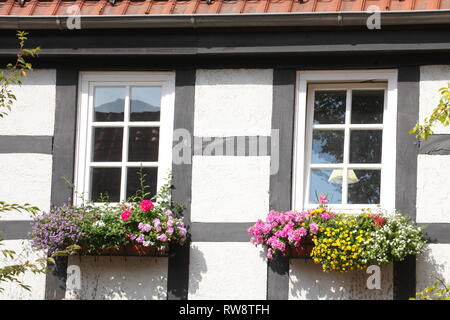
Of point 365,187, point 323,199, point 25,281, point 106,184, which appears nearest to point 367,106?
point 365,187

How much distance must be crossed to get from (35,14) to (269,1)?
2106 mm

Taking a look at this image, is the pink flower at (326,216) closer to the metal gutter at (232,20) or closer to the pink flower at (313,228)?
the pink flower at (313,228)

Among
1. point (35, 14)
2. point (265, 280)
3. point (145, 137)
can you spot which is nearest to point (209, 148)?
point (145, 137)

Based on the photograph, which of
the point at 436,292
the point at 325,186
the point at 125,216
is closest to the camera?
the point at 436,292

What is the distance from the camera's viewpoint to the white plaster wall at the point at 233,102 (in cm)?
903

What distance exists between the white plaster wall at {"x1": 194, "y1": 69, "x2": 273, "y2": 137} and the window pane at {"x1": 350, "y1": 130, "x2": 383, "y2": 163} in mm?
761

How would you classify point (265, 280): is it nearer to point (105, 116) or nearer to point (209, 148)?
point (209, 148)

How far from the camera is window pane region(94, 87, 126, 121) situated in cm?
938

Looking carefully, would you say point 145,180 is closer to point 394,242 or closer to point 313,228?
point 313,228

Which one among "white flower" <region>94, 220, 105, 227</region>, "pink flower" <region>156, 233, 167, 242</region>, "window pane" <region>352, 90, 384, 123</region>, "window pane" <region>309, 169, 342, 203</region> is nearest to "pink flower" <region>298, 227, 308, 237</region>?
"window pane" <region>309, 169, 342, 203</region>

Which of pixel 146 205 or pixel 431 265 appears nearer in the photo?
pixel 431 265

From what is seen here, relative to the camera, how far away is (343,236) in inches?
329

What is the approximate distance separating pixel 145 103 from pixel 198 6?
3.22 feet

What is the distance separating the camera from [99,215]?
889cm
